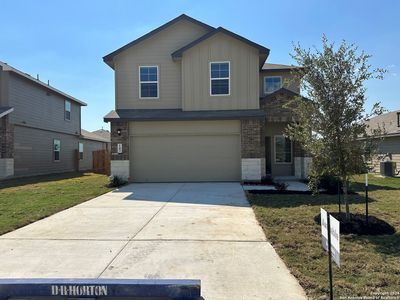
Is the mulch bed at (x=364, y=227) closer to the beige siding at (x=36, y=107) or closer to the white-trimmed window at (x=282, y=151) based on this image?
the white-trimmed window at (x=282, y=151)

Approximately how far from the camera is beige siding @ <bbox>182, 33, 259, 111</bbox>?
17688 mm

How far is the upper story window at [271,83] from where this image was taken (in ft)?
72.0

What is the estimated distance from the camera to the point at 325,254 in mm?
5949

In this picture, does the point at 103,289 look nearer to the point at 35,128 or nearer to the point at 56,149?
the point at 35,128

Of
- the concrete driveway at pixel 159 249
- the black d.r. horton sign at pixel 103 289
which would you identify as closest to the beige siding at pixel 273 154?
the concrete driveway at pixel 159 249

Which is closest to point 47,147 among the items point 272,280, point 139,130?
point 139,130

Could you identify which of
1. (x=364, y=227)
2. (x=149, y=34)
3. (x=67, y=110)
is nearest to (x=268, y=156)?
(x=149, y=34)

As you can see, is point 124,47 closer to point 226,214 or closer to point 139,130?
point 139,130

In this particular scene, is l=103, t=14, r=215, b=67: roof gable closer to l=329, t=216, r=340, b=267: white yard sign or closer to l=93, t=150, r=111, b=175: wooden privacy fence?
l=93, t=150, r=111, b=175: wooden privacy fence

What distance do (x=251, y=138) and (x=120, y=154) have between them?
607 cm

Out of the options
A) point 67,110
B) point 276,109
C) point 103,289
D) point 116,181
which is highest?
point 67,110

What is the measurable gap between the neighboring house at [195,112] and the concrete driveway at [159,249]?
6.77 metres

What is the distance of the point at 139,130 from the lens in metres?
17.7

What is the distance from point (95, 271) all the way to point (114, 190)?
9.92 metres
